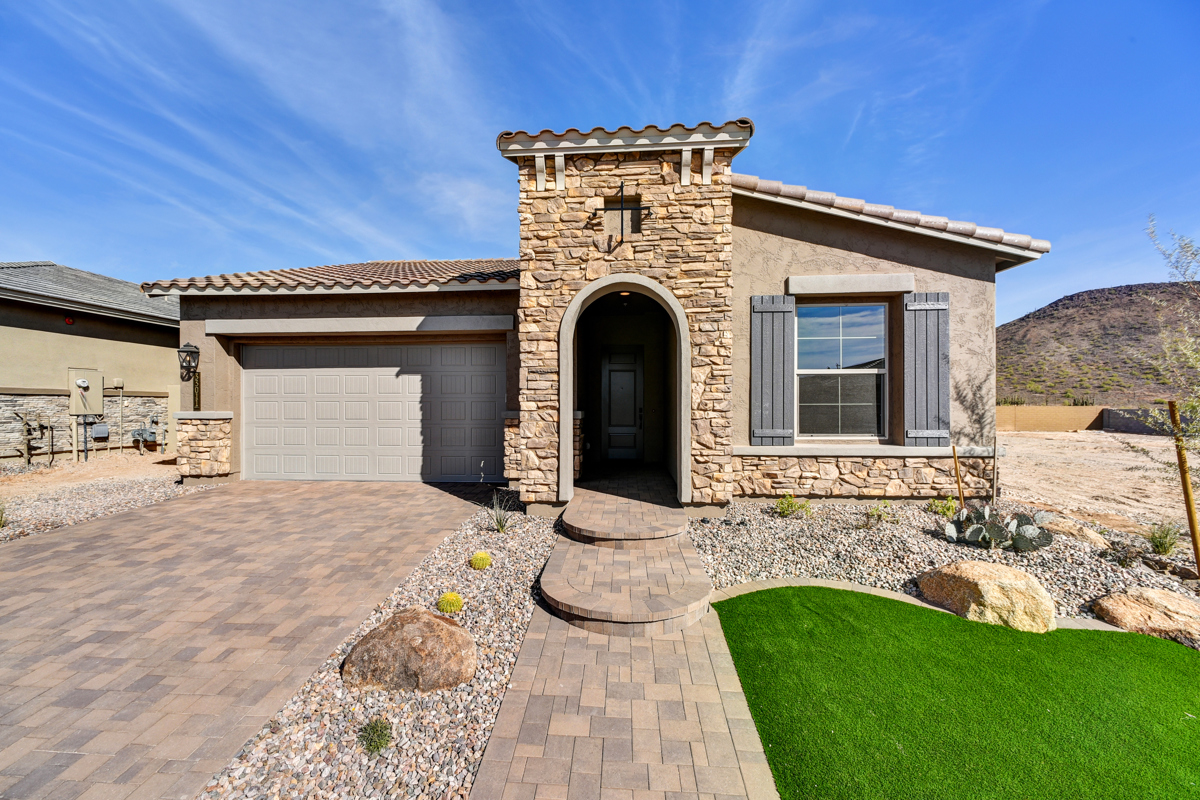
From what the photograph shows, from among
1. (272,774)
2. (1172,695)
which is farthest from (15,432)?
(1172,695)

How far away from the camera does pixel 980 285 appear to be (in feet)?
21.2

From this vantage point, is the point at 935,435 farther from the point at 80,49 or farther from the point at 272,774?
the point at 80,49

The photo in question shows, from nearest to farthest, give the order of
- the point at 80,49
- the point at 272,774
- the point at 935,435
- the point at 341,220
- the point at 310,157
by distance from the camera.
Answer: the point at 272,774, the point at 935,435, the point at 80,49, the point at 310,157, the point at 341,220

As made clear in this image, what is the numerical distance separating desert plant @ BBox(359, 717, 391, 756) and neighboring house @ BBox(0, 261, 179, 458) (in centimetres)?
1337

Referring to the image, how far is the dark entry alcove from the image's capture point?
8.66 m

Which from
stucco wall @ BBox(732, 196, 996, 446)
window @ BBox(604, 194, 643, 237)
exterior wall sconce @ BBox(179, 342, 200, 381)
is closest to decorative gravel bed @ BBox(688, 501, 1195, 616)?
stucco wall @ BBox(732, 196, 996, 446)

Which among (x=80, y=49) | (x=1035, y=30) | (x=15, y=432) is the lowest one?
(x=15, y=432)

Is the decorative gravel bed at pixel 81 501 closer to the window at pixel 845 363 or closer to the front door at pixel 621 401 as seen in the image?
the front door at pixel 621 401

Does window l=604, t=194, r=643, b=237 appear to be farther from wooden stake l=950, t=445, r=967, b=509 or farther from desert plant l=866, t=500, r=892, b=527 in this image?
wooden stake l=950, t=445, r=967, b=509

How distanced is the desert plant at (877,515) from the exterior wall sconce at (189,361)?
11397mm

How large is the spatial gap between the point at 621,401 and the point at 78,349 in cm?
1326

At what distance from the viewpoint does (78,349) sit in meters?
10.7

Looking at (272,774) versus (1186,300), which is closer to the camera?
(272,774)

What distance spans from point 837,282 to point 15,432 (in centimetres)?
1674
